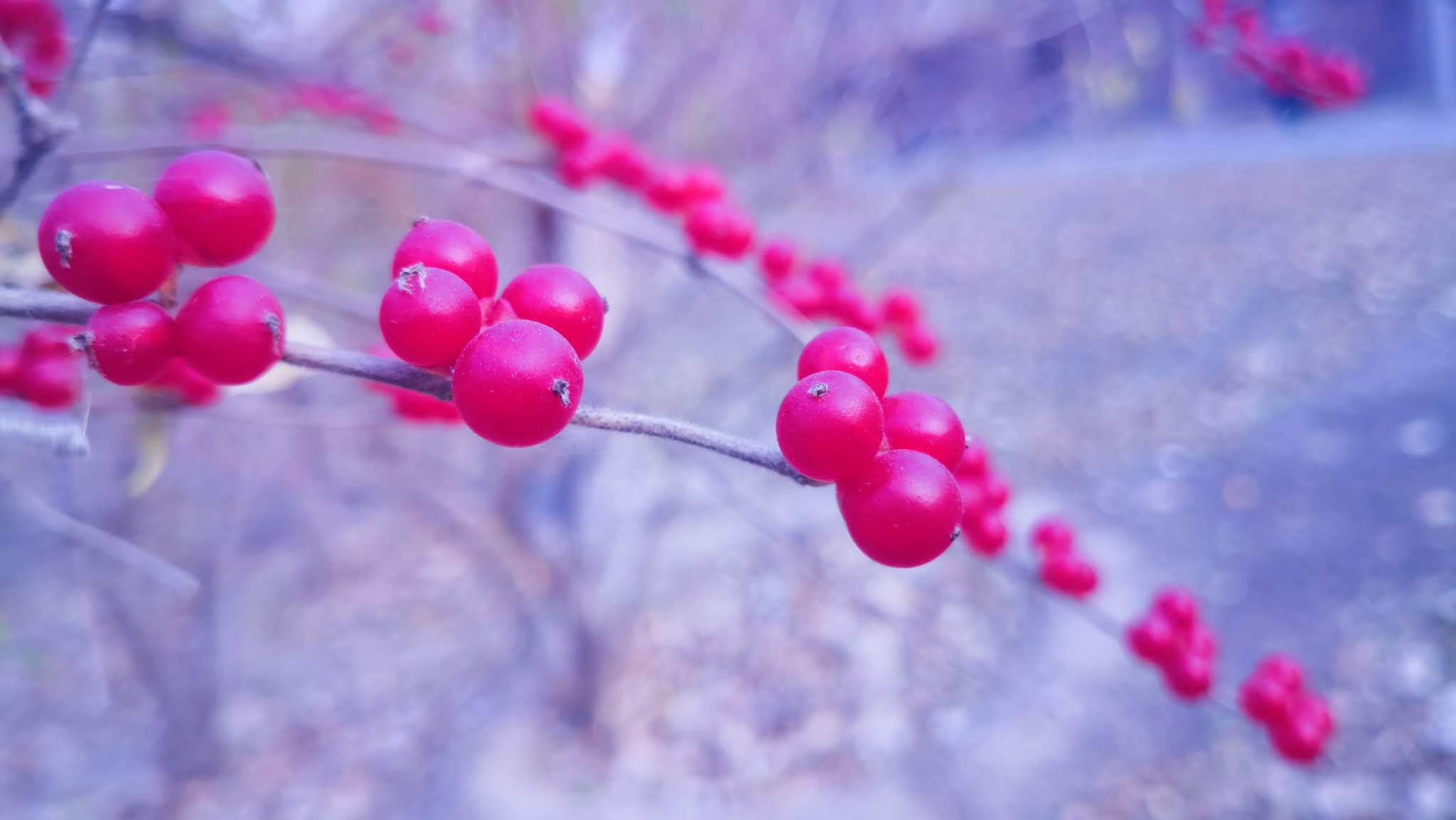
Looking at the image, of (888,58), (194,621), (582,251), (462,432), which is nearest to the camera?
(194,621)

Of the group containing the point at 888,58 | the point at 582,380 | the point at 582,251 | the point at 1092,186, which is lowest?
the point at 1092,186

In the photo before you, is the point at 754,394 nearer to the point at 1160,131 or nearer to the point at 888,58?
the point at 888,58

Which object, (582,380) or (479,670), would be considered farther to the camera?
(479,670)

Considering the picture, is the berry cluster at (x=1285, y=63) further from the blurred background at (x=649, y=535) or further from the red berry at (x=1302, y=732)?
the red berry at (x=1302, y=732)

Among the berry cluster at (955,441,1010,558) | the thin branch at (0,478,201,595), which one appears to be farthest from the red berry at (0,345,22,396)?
the berry cluster at (955,441,1010,558)

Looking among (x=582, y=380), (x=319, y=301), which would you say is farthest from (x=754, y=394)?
(x=582, y=380)

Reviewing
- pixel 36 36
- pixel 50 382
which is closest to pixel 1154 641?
pixel 50 382

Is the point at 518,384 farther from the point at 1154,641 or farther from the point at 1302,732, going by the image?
the point at 1302,732
